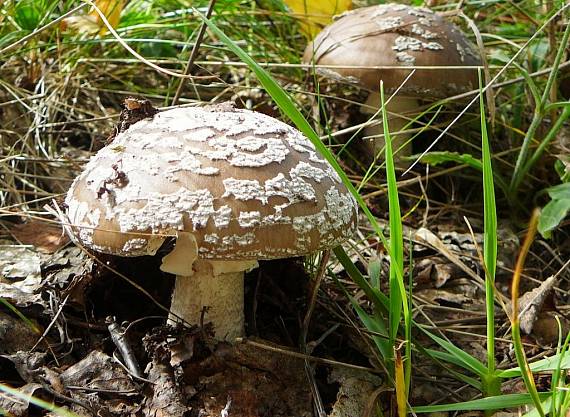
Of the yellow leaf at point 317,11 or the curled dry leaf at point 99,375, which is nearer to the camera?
the curled dry leaf at point 99,375

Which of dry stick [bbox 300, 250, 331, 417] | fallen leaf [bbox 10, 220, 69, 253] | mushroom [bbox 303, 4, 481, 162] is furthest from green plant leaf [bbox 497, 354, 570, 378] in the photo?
fallen leaf [bbox 10, 220, 69, 253]

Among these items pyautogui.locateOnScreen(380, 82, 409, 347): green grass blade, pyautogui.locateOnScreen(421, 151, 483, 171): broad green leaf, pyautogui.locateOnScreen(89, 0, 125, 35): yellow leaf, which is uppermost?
pyautogui.locateOnScreen(89, 0, 125, 35): yellow leaf

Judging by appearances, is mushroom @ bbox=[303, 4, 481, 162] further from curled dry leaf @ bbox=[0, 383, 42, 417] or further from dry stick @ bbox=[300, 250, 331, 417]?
Answer: curled dry leaf @ bbox=[0, 383, 42, 417]

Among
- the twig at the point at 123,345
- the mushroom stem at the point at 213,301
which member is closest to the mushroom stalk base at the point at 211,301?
the mushroom stem at the point at 213,301

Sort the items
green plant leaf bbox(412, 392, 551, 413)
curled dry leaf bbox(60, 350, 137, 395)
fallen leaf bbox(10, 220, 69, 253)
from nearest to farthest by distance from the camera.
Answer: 1. green plant leaf bbox(412, 392, 551, 413)
2. curled dry leaf bbox(60, 350, 137, 395)
3. fallen leaf bbox(10, 220, 69, 253)

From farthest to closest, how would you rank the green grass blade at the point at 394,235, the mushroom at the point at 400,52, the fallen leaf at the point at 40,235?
the mushroom at the point at 400,52
the fallen leaf at the point at 40,235
the green grass blade at the point at 394,235

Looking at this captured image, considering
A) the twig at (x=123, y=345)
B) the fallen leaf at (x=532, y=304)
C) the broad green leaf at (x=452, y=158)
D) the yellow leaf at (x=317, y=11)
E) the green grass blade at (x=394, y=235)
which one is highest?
the yellow leaf at (x=317, y=11)

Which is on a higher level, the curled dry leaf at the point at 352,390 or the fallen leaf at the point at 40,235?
the fallen leaf at the point at 40,235

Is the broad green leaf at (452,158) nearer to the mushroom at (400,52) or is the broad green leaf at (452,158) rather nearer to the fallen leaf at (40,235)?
the mushroom at (400,52)
